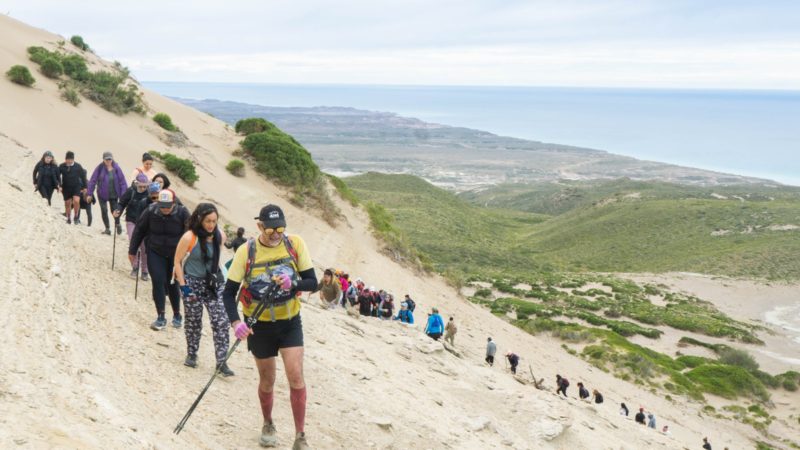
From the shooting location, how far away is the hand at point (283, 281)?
467 centimetres

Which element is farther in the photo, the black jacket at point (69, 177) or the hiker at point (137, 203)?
the black jacket at point (69, 177)

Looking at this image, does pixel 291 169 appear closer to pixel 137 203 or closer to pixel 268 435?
pixel 137 203

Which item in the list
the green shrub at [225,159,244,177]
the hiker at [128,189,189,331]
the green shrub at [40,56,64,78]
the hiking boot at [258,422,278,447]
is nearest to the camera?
the hiking boot at [258,422,278,447]

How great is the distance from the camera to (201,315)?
634cm

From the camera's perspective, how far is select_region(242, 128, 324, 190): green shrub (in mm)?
27688

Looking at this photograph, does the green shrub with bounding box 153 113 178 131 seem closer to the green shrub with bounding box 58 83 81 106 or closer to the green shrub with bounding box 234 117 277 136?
the green shrub with bounding box 58 83 81 106

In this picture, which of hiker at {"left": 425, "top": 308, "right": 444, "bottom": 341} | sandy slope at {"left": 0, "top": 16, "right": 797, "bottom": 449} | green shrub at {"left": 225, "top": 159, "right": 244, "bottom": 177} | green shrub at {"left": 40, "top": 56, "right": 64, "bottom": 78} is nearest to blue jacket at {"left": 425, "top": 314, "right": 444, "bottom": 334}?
hiker at {"left": 425, "top": 308, "right": 444, "bottom": 341}

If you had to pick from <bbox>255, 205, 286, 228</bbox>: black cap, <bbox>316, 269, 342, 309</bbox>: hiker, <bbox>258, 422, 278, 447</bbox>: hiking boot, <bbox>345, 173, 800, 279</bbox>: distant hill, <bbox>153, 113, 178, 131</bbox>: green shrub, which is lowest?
<bbox>345, 173, 800, 279</bbox>: distant hill

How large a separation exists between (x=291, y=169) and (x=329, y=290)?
610 inches

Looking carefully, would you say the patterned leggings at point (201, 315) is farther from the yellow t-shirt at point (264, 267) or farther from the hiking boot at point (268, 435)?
the yellow t-shirt at point (264, 267)

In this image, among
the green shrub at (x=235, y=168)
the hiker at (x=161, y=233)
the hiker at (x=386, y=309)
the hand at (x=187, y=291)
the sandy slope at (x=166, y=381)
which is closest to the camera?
the sandy slope at (x=166, y=381)

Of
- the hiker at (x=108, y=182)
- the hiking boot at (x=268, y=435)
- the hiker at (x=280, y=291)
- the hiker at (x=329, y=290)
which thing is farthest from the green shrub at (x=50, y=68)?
the hiking boot at (x=268, y=435)

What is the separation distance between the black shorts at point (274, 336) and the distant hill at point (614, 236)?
37108mm

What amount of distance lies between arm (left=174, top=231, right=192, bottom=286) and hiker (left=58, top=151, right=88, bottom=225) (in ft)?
22.5
